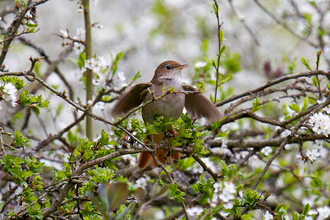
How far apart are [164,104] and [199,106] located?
0.41 meters

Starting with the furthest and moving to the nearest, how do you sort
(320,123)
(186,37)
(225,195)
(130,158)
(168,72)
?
1. (186,37)
2. (168,72)
3. (130,158)
4. (320,123)
5. (225,195)

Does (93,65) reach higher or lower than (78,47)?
lower

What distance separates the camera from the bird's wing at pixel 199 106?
11.1 ft

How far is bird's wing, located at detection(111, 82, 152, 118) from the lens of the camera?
11.3ft

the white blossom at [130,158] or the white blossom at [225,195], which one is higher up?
the white blossom at [130,158]

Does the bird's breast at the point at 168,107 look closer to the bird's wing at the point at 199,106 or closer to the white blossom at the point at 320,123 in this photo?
the bird's wing at the point at 199,106

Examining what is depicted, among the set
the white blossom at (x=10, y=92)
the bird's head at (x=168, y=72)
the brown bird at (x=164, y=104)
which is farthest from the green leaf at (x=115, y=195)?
the bird's head at (x=168, y=72)

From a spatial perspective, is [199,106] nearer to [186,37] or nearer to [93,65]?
[93,65]

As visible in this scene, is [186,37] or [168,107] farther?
[186,37]

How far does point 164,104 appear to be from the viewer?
135 inches

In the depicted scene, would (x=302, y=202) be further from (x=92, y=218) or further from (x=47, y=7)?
(x=47, y=7)

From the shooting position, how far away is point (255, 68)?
778 cm

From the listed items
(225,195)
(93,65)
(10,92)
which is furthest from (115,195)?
(93,65)

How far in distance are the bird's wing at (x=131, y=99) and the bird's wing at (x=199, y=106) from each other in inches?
15.4
